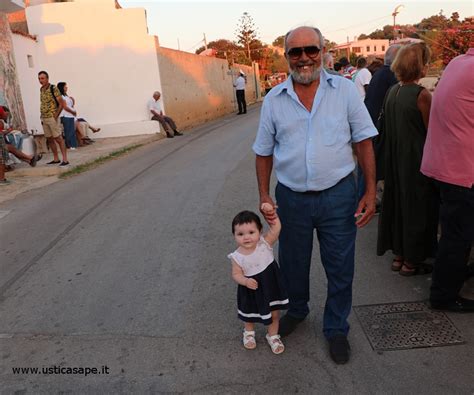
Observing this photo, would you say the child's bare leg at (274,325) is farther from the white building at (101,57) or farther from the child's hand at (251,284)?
the white building at (101,57)

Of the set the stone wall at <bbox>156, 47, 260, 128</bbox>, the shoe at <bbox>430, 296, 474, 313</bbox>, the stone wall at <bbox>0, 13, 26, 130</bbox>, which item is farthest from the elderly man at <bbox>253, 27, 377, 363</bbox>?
the stone wall at <bbox>156, 47, 260, 128</bbox>

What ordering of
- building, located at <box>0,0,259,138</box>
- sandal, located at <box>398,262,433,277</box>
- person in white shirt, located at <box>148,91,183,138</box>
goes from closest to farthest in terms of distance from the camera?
sandal, located at <box>398,262,433,277</box> → building, located at <box>0,0,259,138</box> → person in white shirt, located at <box>148,91,183,138</box>

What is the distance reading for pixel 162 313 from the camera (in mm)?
3674

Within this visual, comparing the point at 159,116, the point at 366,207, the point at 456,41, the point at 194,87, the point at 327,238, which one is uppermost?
the point at 456,41

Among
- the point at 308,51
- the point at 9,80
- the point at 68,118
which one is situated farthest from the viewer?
the point at 68,118

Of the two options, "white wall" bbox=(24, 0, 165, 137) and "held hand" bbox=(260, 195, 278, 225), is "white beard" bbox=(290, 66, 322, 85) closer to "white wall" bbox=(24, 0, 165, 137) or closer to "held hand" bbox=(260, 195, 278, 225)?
"held hand" bbox=(260, 195, 278, 225)

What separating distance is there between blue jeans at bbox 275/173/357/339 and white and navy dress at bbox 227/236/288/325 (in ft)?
0.45

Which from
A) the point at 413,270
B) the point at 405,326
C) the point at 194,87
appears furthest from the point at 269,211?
the point at 194,87

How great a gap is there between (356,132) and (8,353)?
2.79 metres

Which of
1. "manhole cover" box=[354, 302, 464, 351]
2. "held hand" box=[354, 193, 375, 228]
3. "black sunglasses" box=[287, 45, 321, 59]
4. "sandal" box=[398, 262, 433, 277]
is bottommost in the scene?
"manhole cover" box=[354, 302, 464, 351]

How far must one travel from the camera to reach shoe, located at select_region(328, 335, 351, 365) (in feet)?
9.50

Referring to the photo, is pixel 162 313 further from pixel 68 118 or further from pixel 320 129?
pixel 68 118

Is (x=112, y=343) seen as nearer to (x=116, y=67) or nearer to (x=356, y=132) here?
(x=356, y=132)

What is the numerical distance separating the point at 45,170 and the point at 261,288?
8242mm
